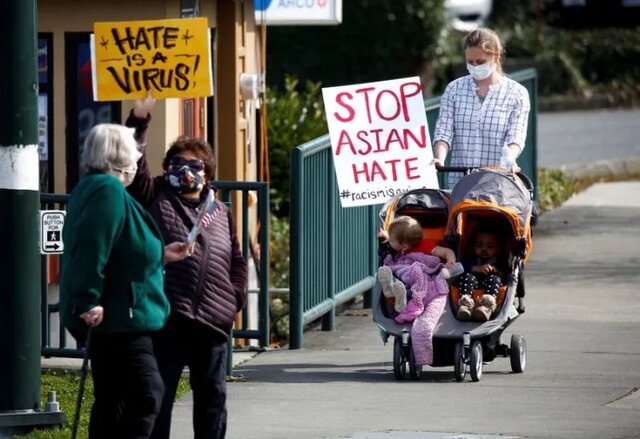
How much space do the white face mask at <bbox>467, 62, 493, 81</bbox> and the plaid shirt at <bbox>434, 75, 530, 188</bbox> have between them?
0.10m

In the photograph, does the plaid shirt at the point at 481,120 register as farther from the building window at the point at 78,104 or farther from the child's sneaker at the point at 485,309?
the building window at the point at 78,104

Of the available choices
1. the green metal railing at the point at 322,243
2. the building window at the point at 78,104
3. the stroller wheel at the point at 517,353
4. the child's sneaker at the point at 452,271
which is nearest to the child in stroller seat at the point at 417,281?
the child's sneaker at the point at 452,271

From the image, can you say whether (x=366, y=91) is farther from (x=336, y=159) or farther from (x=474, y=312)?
(x=474, y=312)

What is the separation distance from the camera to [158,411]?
710cm

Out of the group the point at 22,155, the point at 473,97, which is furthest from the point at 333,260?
the point at 22,155

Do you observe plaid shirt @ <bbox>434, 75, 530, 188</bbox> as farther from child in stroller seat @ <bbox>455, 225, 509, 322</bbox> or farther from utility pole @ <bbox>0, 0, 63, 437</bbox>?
utility pole @ <bbox>0, 0, 63, 437</bbox>

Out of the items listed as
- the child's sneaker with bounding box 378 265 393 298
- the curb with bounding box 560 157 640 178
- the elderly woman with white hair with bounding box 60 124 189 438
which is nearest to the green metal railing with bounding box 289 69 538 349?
the child's sneaker with bounding box 378 265 393 298

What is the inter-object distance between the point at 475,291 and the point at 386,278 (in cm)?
49

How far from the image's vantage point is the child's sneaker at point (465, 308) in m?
9.55

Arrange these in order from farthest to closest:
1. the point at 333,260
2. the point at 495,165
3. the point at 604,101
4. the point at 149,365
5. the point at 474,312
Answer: the point at 604,101 < the point at 333,260 < the point at 495,165 < the point at 474,312 < the point at 149,365

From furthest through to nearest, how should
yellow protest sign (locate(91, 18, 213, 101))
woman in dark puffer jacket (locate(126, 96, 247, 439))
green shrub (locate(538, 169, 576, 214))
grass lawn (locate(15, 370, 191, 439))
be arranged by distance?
green shrub (locate(538, 169, 576, 214))
yellow protest sign (locate(91, 18, 213, 101))
grass lawn (locate(15, 370, 191, 439))
woman in dark puffer jacket (locate(126, 96, 247, 439))

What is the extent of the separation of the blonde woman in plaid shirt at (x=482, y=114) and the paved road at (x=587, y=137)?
11.4 metres

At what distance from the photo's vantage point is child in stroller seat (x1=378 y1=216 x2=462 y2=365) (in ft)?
31.3

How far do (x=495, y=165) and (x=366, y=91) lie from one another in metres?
0.95
